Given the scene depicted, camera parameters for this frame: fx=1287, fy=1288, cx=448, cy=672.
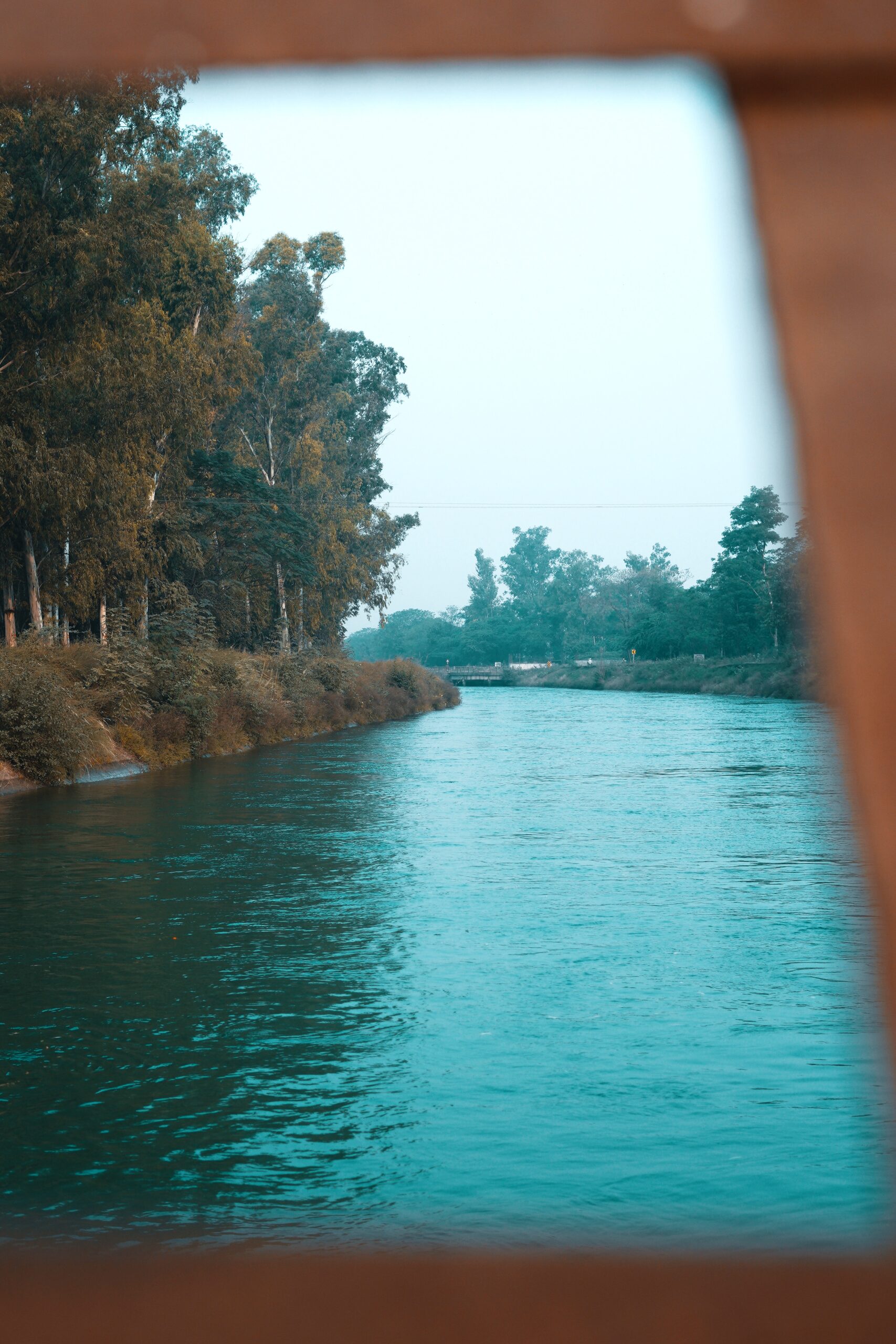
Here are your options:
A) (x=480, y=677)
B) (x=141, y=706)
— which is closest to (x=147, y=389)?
(x=141, y=706)

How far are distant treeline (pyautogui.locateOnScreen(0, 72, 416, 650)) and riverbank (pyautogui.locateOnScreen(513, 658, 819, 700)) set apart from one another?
53.0ft

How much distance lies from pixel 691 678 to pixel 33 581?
4631cm

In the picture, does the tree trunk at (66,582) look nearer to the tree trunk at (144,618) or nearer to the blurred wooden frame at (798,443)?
the tree trunk at (144,618)

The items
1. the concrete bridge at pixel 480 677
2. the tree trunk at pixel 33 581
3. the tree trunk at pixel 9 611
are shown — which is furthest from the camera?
the concrete bridge at pixel 480 677

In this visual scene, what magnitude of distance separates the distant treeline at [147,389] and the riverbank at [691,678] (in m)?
16.2

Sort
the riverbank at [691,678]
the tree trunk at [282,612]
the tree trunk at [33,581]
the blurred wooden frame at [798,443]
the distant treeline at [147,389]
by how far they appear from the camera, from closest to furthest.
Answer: the blurred wooden frame at [798,443], the distant treeline at [147,389], the tree trunk at [33,581], the tree trunk at [282,612], the riverbank at [691,678]

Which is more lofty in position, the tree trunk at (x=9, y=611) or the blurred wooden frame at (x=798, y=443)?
the tree trunk at (x=9, y=611)

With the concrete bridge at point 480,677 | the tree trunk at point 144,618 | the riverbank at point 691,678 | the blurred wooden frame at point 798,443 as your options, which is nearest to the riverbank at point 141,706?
the tree trunk at point 144,618

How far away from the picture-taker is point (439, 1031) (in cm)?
633

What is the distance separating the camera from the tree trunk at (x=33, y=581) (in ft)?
67.5

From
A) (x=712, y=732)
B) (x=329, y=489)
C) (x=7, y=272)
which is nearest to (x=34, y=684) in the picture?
(x=7, y=272)

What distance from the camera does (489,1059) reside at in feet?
19.2

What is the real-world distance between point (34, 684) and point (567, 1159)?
13.5m

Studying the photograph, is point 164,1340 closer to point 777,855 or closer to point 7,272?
point 777,855
